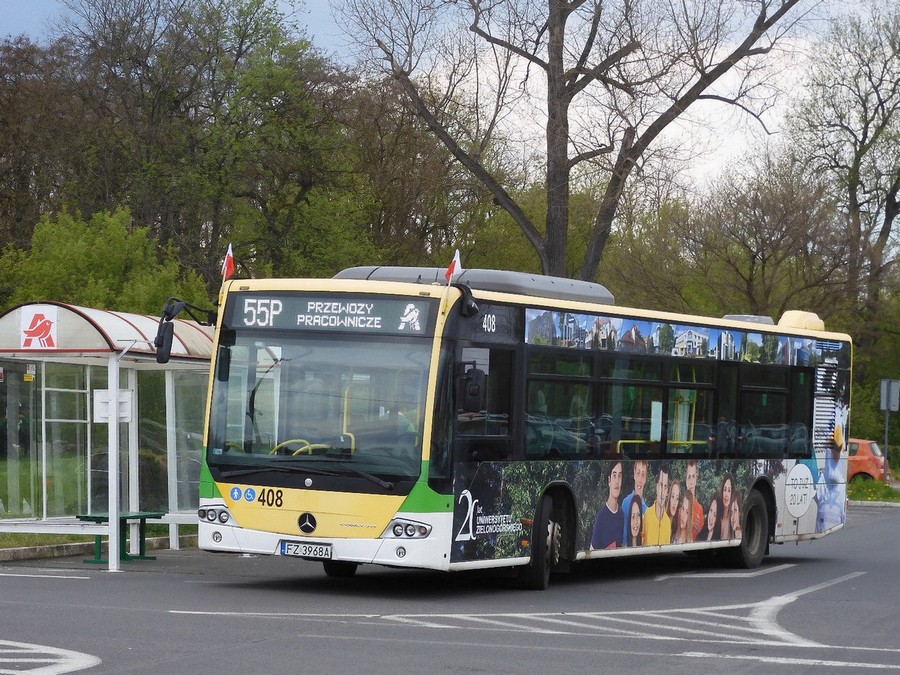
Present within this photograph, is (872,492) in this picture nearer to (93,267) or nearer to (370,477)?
(93,267)

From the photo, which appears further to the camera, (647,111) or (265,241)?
(265,241)

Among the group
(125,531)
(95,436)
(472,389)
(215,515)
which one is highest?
(472,389)

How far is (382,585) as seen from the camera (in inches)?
589

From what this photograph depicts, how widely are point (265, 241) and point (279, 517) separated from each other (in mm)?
33376

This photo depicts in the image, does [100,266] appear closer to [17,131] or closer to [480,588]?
[17,131]

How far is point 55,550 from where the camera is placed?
1786 centimetres

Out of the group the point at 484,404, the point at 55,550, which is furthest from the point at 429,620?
the point at 55,550

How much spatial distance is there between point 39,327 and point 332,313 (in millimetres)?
4365

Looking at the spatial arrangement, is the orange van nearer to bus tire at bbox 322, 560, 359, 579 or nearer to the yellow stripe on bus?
bus tire at bbox 322, 560, 359, 579

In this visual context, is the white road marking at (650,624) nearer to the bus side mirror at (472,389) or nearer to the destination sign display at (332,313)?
the bus side mirror at (472,389)

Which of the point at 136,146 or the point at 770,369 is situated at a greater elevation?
the point at 136,146

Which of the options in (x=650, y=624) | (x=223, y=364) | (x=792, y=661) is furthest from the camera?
(x=223, y=364)

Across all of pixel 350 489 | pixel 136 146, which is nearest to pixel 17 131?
pixel 136 146

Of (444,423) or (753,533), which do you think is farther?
(753,533)
